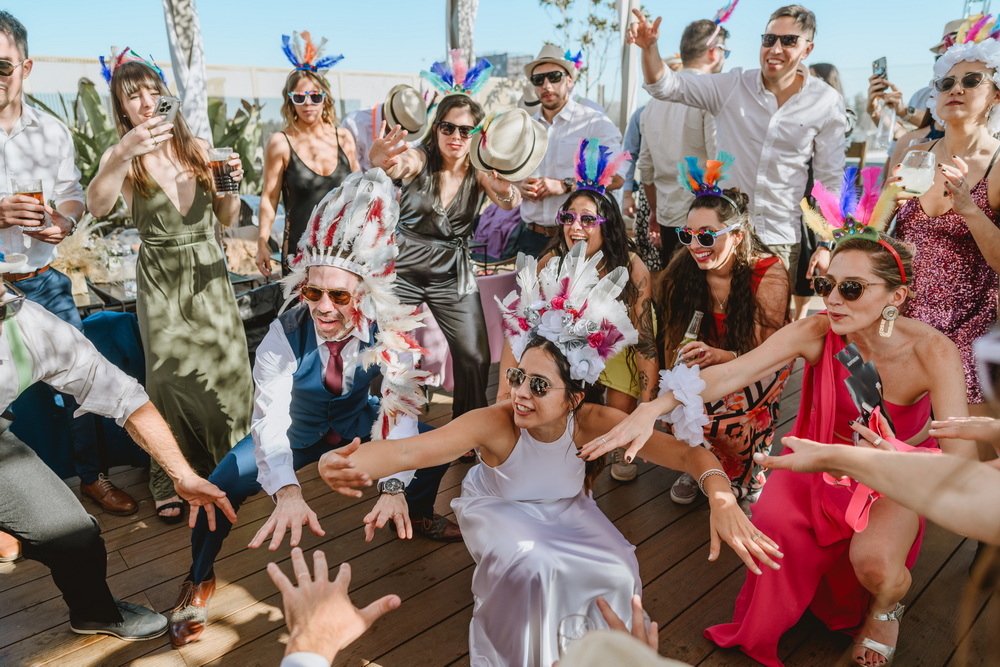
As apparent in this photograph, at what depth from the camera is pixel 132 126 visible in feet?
9.50

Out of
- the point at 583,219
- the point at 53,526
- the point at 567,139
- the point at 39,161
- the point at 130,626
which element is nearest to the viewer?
the point at 53,526

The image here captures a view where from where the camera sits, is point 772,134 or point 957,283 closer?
point 957,283

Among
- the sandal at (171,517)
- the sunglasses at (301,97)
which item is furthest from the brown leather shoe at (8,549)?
the sunglasses at (301,97)

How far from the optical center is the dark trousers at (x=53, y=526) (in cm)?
205

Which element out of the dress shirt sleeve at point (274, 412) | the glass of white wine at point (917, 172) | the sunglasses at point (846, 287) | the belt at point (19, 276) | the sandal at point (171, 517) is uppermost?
the glass of white wine at point (917, 172)

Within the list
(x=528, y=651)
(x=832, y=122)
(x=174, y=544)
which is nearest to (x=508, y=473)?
(x=528, y=651)

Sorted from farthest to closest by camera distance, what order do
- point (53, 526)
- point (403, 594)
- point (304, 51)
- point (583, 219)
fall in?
point (304, 51) → point (583, 219) → point (403, 594) → point (53, 526)

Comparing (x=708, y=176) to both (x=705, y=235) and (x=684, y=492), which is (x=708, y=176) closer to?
(x=705, y=235)

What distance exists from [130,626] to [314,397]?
99cm

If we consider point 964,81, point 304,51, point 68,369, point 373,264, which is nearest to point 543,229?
point 304,51

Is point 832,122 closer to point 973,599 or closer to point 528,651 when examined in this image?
point 528,651

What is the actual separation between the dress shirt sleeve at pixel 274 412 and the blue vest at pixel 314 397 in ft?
0.14

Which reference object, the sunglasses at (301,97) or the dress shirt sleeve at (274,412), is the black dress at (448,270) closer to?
the sunglasses at (301,97)

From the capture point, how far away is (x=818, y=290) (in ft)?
7.49
